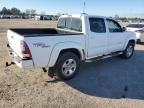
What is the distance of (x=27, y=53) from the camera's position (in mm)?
5270

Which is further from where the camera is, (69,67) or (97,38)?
(97,38)

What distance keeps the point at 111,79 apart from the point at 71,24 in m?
2.38

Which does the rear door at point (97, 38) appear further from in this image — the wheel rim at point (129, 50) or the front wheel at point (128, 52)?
the wheel rim at point (129, 50)

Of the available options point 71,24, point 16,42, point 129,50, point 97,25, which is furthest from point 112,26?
point 16,42

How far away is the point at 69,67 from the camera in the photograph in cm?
648

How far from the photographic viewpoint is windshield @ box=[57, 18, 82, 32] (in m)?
7.00

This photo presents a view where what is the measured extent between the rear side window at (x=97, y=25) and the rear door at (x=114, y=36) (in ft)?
1.18

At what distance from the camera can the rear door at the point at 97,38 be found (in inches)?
275

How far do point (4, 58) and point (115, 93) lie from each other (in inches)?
199

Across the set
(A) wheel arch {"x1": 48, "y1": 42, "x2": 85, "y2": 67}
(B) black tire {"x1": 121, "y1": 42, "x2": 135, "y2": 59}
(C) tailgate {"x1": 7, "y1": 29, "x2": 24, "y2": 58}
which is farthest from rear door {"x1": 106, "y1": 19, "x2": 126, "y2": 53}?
(C) tailgate {"x1": 7, "y1": 29, "x2": 24, "y2": 58}

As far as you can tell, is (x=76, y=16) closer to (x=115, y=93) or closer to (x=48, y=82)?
(x=48, y=82)

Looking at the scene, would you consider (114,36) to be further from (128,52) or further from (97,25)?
(128,52)

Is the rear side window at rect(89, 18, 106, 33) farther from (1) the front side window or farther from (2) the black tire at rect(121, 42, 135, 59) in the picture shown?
(2) the black tire at rect(121, 42, 135, 59)

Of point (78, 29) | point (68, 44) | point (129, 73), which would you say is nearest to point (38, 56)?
point (68, 44)
